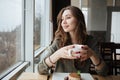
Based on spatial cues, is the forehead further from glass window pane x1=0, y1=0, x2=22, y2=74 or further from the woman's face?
glass window pane x1=0, y1=0, x2=22, y2=74

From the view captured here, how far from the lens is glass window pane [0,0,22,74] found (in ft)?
5.67

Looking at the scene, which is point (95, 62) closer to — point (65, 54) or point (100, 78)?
point (100, 78)

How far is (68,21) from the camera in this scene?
1463 mm

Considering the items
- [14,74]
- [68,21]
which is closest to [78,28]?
[68,21]

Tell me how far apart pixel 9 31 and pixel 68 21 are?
72 cm

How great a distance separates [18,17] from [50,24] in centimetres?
208

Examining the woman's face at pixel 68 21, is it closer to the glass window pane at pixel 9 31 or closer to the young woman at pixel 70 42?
the young woman at pixel 70 42

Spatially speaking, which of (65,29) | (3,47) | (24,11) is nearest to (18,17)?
(24,11)

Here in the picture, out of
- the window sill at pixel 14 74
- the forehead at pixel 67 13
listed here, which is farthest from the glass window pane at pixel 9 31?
the forehead at pixel 67 13

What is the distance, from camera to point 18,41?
7.77 ft

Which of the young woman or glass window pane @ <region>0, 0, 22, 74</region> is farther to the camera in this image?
glass window pane @ <region>0, 0, 22, 74</region>

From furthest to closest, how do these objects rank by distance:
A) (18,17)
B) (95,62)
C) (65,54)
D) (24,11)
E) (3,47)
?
(24,11) → (18,17) → (3,47) → (95,62) → (65,54)

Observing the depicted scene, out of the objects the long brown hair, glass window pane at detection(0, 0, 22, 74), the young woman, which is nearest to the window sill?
glass window pane at detection(0, 0, 22, 74)

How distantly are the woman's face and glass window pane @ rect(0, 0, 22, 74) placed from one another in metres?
0.55
